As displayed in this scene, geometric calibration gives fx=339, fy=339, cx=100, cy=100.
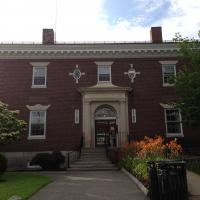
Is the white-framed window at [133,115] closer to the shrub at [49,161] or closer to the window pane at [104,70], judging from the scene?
the window pane at [104,70]

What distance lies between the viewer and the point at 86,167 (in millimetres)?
20484

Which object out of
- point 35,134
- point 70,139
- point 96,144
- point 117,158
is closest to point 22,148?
point 35,134

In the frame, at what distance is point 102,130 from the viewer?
2630cm

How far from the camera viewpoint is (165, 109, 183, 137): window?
25.7 meters

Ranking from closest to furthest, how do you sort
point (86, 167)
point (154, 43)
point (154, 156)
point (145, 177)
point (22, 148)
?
point (145, 177) < point (154, 156) < point (86, 167) < point (22, 148) < point (154, 43)

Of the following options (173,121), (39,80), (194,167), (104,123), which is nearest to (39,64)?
(39,80)

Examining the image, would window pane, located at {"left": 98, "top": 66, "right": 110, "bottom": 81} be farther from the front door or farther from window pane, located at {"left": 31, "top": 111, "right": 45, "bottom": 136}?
window pane, located at {"left": 31, "top": 111, "right": 45, "bottom": 136}

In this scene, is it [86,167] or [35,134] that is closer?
[86,167]

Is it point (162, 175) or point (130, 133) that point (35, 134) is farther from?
point (162, 175)

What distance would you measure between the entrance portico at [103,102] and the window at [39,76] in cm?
323

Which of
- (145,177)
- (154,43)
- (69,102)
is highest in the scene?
(154,43)

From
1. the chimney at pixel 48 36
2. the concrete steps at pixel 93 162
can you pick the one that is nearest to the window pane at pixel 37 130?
the concrete steps at pixel 93 162

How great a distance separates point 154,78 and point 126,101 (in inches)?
117

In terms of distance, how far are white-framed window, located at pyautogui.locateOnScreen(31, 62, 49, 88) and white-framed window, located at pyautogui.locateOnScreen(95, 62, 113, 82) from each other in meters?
4.18
